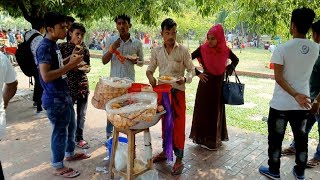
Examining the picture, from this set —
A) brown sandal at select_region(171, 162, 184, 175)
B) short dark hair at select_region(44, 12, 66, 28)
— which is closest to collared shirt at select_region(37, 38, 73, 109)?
short dark hair at select_region(44, 12, 66, 28)

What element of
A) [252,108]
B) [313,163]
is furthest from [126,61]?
[252,108]

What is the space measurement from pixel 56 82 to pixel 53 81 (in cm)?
4

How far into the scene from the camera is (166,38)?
11.0 ft

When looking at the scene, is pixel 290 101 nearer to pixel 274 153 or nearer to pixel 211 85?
pixel 274 153

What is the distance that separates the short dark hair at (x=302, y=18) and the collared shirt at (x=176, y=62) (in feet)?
3.94

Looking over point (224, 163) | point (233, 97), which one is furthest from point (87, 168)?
point (233, 97)

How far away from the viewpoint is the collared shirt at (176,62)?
344 cm

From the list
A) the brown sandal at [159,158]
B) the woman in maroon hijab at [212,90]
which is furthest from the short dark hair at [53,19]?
the brown sandal at [159,158]

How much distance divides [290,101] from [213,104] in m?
1.20

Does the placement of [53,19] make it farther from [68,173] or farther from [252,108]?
[252,108]

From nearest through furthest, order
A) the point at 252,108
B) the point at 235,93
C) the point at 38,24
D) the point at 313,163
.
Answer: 1. the point at 313,163
2. the point at 235,93
3. the point at 38,24
4. the point at 252,108

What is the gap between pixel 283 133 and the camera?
3.19 m

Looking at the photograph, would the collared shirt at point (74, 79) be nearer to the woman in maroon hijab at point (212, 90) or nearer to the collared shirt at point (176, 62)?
the collared shirt at point (176, 62)

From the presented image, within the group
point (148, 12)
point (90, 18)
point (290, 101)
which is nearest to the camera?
point (290, 101)
